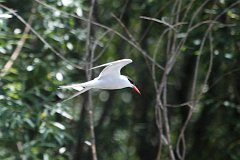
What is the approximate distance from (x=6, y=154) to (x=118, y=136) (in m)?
1.68

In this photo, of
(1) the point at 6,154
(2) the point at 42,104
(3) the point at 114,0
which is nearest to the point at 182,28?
(3) the point at 114,0

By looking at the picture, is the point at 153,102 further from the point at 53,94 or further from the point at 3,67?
the point at 3,67

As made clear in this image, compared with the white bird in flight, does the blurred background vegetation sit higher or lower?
lower

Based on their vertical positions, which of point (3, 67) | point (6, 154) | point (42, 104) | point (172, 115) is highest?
point (3, 67)

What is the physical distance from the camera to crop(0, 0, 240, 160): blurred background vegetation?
5.32 meters

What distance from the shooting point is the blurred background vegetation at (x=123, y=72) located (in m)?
5.32

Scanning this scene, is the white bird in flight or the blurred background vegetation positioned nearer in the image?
the white bird in flight

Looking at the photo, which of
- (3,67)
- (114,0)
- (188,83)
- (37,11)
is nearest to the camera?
(3,67)

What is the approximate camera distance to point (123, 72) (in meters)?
6.72

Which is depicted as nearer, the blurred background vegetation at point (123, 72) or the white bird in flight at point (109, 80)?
the white bird in flight at point (109, 80)

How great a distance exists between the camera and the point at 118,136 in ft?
22.9

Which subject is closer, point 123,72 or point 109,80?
point 109,80

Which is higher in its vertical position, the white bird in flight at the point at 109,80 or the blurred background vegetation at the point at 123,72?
the white bird in flight at the point at 109,80

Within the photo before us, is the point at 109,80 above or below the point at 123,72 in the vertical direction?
above
